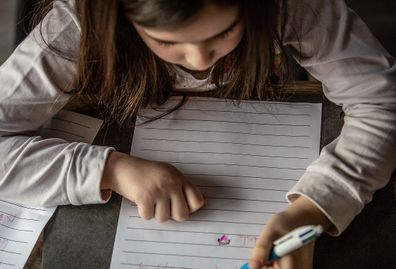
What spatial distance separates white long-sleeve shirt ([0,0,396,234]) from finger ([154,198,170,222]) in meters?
0.07

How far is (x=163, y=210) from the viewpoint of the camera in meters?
0.67

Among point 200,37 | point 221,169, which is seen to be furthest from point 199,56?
point 221,169

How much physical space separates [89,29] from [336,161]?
0.31 meters

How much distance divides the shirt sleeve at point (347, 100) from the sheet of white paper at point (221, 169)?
37mm

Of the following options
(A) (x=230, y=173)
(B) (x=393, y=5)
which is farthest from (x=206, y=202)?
(B) (x=393, y=5)

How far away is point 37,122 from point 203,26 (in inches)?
11.0

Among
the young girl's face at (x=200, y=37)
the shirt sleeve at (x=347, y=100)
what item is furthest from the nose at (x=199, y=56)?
the shirt sleeve at (x=347, y=100)

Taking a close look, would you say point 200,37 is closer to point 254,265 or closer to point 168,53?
point 168,53

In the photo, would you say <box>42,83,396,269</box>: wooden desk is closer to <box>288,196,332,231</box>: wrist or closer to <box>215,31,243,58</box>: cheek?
<box>288,196,332,231</box>: wrist

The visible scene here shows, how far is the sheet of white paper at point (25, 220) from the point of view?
0.67 meters

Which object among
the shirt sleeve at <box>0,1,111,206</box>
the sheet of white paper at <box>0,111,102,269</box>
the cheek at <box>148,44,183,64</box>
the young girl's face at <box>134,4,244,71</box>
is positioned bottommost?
the sheet of white paper at <box>0,111,102,269</box>

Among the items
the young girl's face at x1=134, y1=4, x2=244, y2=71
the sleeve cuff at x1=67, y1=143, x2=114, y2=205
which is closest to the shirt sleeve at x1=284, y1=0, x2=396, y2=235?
the young girl's face at x1=134, y1=4, x2=244, y2=71

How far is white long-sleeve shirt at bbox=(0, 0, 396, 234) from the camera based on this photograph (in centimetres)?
67

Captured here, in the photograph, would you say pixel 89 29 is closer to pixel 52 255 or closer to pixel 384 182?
pixel 52 255
